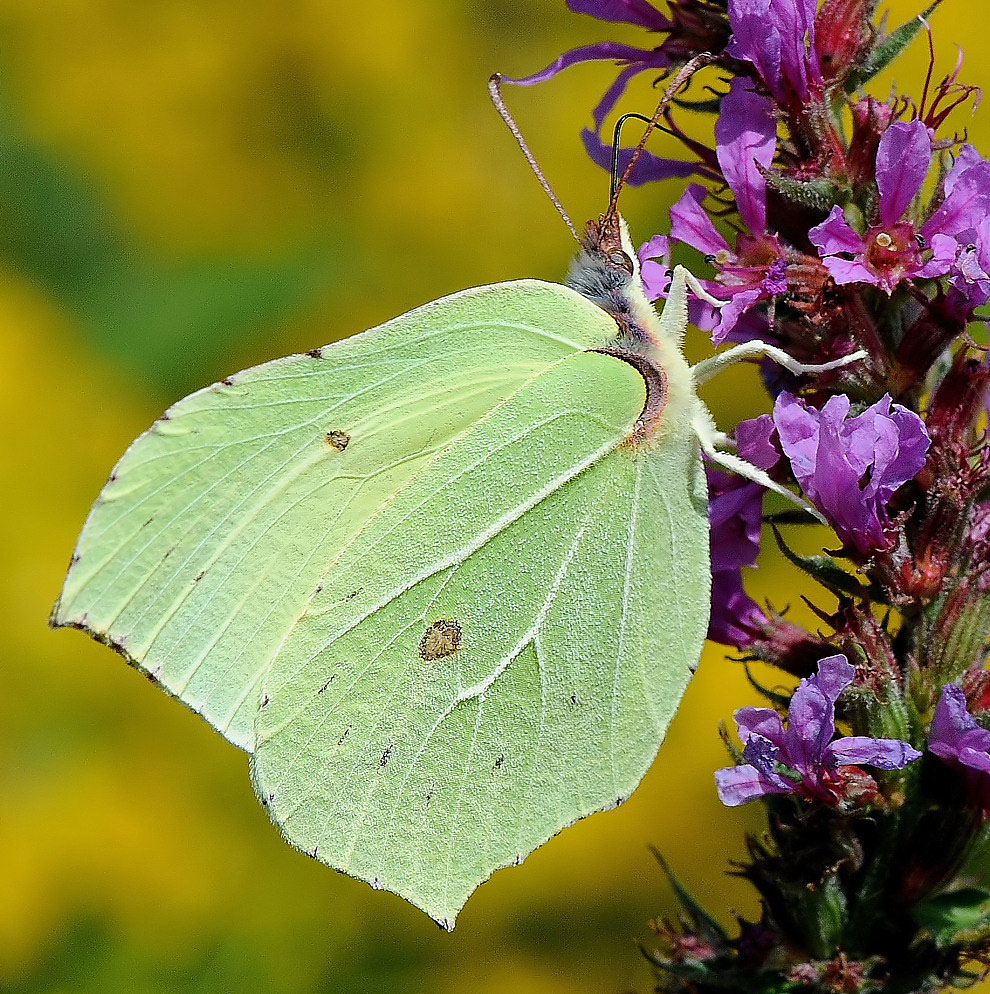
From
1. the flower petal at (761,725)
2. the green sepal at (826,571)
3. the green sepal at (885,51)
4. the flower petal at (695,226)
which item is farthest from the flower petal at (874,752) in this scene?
the green sepal at (885,51)

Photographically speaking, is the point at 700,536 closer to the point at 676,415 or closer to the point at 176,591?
the point at 676,415

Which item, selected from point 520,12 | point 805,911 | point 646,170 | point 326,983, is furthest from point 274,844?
point 520,12

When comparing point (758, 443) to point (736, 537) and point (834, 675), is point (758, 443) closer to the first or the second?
point (736, 537)

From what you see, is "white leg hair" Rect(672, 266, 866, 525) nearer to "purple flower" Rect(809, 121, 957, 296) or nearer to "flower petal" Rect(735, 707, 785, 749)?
"purple flower" Rect(809, 121, 957, 296)

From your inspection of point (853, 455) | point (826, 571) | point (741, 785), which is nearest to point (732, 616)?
point (826, 571)

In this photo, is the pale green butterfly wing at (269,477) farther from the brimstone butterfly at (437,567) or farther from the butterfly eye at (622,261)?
the butterfly eye at (622,261)


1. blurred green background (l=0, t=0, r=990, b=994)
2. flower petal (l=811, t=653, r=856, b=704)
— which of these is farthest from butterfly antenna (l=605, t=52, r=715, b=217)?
blurred green background (l=0, t=0, r=990, b=994)
